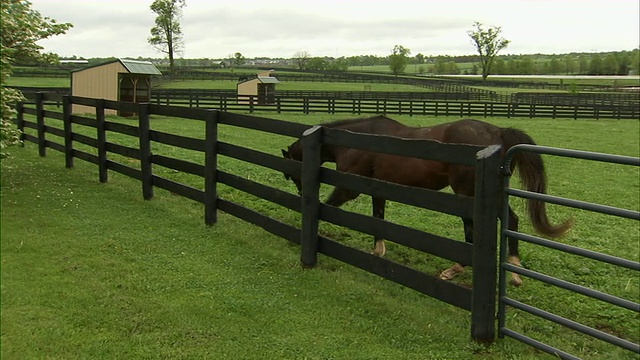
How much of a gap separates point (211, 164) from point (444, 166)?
2.57 metres

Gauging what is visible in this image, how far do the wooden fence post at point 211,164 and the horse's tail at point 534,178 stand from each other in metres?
3.04

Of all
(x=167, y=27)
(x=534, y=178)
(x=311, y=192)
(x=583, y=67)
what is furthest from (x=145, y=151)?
(x=583, y=67)

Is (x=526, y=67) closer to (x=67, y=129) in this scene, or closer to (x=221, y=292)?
(x=67, y=129)

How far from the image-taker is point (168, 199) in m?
7.33

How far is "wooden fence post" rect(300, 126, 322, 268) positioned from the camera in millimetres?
4809

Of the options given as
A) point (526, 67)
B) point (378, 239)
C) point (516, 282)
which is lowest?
point (516, 282)

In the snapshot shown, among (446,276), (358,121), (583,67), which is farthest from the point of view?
(583,67)

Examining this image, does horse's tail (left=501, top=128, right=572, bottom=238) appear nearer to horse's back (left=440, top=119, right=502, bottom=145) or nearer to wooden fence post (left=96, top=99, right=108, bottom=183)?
horse's back (left=440, top=119, right=502, bottom=145)

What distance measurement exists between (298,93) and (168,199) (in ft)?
127

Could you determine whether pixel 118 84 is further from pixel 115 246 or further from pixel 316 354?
pixel 316 354

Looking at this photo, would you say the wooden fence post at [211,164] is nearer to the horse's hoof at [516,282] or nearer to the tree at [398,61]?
the horse's hoof at [516,282]

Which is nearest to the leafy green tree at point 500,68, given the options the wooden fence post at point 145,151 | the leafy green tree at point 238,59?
the leafy green tree at point 238,59

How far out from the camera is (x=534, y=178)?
187 inches

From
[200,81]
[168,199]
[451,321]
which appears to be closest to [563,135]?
[168,199]
